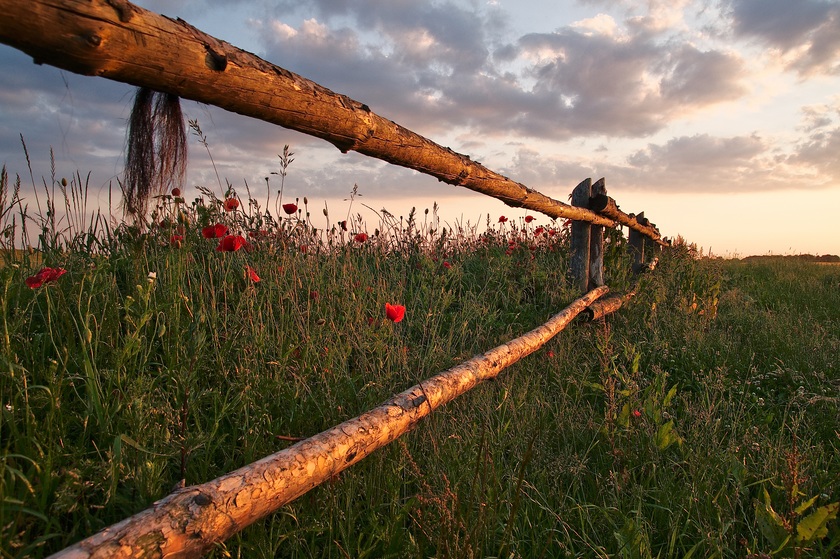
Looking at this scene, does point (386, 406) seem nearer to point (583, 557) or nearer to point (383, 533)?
point (383, 533)

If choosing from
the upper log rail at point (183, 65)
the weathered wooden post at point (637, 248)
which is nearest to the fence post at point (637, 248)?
the weathered wooden post at point (637, 248)

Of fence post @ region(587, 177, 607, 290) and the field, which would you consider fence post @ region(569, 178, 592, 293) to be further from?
the field

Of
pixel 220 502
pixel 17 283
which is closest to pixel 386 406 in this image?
pixel 220 502

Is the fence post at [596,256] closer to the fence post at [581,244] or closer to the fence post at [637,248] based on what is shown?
the fence post at [581,244]

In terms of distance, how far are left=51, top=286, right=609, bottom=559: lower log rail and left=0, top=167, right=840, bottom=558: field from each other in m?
0.17

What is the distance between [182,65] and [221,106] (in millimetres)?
259

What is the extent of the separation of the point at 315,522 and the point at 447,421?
125 cm

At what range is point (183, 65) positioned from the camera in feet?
5.85

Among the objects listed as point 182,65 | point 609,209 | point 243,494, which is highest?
point 182,65

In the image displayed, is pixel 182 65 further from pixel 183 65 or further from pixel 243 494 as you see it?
pixel 243 494

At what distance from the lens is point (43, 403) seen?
213 centimetres

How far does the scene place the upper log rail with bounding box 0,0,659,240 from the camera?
144 centimetres

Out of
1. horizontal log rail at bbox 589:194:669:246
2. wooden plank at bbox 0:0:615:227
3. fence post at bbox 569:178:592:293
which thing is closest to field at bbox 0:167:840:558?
wooden plank at bbox 0:0:615:227

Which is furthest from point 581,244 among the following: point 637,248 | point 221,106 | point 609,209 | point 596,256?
point 221,106
